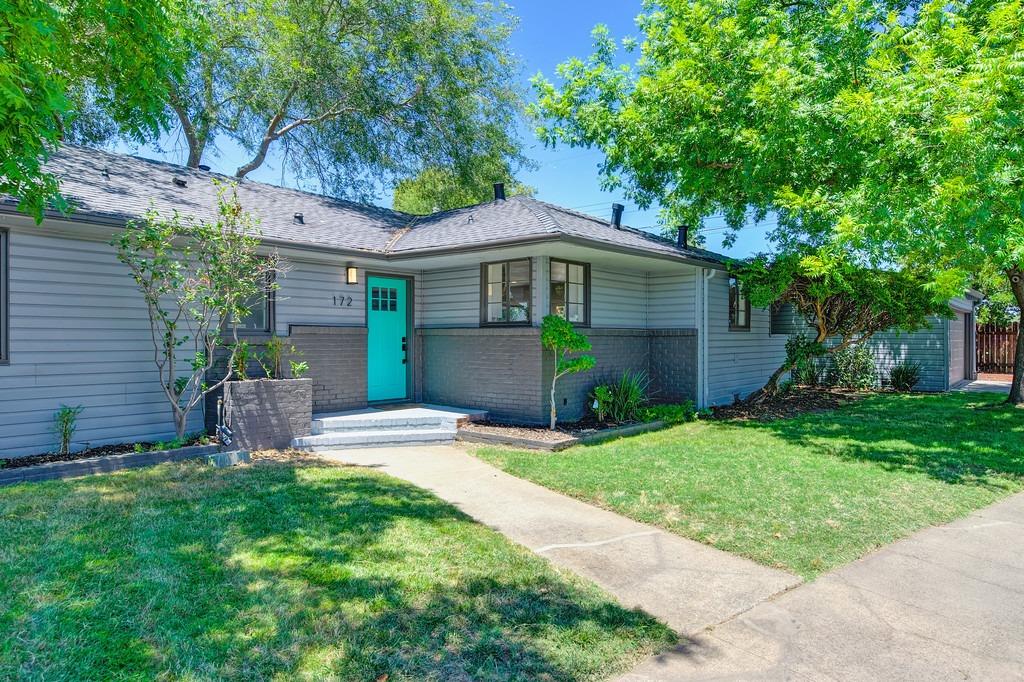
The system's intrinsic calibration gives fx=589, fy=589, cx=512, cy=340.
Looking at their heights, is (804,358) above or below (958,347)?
below

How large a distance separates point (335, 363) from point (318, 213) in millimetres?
3032

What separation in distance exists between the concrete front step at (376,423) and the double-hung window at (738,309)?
23.2ft

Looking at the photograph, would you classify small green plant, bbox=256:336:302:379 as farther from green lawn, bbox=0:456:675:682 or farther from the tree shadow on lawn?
the tree shadow on lawn

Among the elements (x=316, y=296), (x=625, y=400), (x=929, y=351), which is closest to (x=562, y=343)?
(x=625, y=400)

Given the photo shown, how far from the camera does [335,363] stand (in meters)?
9.68

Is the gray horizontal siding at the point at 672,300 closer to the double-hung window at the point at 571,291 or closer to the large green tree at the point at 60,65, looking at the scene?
the double-hung window at the point at 571,291

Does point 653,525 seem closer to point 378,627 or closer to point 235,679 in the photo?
point 378,627

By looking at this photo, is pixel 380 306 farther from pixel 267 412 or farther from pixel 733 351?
pixel 733 351

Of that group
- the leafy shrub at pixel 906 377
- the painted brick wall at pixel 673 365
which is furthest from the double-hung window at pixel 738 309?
the leafy shrub at pixel 906 377

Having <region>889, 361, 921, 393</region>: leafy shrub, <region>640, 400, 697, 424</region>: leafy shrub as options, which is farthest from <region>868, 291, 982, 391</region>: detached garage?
<region>640, 400, 697, 424</region>: leafy shrub

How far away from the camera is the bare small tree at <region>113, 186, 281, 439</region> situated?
691cm

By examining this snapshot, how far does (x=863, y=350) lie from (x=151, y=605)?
17.7 metres

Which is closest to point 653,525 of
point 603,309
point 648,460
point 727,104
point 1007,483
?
point 648,460

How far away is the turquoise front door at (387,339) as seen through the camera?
34.3 feet
